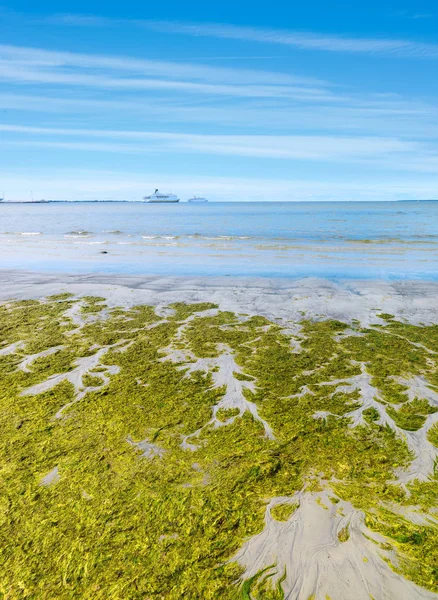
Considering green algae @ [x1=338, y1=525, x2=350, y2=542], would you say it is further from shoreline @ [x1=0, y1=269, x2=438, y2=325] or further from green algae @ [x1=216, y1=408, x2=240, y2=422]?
shoreline @ [x1=0, y1=269, x2=438, y2=325]

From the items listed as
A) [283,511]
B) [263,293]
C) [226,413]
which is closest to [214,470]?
[283,511]

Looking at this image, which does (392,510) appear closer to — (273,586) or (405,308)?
(273,586)

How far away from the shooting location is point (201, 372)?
575 cm

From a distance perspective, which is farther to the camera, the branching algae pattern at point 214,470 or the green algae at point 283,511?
the green algae at point 283,511

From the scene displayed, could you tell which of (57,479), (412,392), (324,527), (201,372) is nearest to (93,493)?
(57,479)

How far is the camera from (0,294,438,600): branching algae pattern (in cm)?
256

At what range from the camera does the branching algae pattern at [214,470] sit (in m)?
2.56

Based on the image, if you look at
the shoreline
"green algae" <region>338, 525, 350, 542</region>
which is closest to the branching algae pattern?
"green algae" <region>338, 525, 350, 542</region>

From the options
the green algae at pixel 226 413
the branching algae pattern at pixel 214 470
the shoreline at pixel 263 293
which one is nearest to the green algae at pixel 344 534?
the branching algae pattern at pixel 214 470

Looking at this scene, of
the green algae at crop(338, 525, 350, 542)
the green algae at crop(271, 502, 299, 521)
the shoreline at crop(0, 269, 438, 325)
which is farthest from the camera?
the shoreline at crop(0, 269, 438, 325)

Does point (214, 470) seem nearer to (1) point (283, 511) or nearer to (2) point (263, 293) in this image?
(1) point (283, 511)

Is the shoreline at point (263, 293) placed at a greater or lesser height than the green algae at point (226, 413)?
lesser

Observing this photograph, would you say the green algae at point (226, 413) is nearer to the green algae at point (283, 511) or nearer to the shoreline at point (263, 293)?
the green algae at point (283, 511)

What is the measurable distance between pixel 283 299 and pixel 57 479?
792 cm
